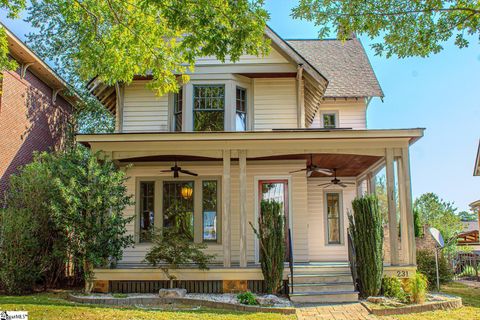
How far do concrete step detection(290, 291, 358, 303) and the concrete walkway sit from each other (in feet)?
1.21

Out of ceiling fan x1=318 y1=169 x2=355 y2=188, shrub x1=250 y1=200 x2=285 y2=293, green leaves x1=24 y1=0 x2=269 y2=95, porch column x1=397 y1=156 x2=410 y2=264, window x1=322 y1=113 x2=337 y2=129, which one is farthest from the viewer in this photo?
window x1=322 y1=113 x2=337 y2=129

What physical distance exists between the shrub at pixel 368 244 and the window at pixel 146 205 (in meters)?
5.98

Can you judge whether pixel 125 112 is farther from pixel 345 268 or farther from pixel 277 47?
pixel 345 268

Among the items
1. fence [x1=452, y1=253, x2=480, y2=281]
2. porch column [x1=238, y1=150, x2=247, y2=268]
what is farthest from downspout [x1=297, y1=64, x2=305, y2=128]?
fence [x1=452, y1=253, x2=480, y2=281]

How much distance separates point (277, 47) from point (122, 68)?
4.48m

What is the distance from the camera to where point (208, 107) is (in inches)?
513

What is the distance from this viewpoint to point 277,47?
42.1 feet

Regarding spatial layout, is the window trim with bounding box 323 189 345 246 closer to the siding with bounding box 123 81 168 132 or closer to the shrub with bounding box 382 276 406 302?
the shrub with bounding box 382 276 406 302

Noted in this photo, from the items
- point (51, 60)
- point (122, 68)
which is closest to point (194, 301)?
point (122, 68)

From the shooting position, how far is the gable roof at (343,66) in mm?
16953

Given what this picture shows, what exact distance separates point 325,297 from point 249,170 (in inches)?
183

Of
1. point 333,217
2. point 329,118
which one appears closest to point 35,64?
point 329,118

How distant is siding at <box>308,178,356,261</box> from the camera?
1452cm

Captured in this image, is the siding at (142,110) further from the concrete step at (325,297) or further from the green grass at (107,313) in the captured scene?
the concrete step at (325,297)
